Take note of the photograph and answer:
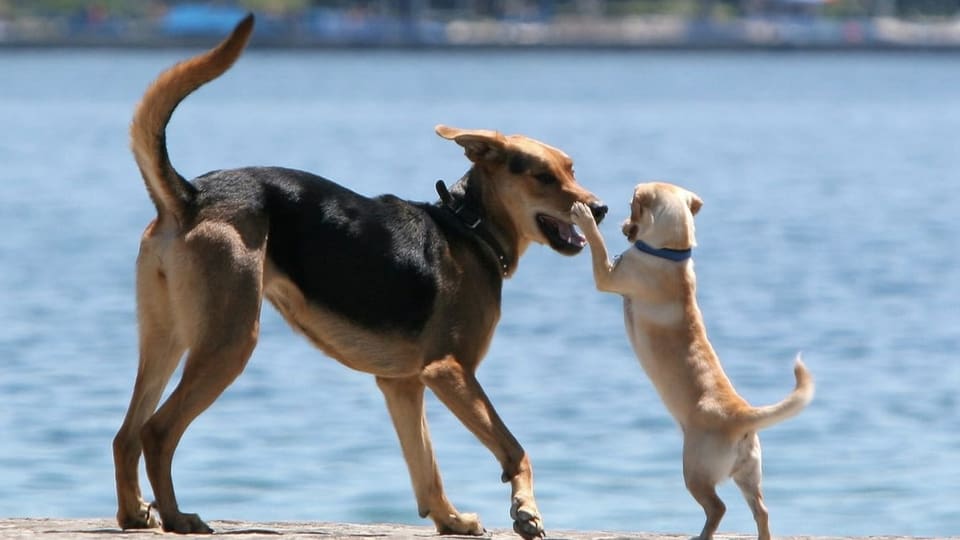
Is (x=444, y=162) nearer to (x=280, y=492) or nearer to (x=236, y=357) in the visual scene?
(x=280, y=492)

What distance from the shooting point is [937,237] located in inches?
1054

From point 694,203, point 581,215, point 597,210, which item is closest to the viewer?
point 694,203

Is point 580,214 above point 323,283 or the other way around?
above

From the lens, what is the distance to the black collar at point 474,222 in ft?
26.1

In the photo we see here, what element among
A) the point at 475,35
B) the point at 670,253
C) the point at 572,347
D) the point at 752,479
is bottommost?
the point at 752,479

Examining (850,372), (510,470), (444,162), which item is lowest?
(510,470)

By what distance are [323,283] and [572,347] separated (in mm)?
9237

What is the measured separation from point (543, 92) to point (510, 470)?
63643 millimetres

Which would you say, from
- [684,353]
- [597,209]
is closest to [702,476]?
[684,353]

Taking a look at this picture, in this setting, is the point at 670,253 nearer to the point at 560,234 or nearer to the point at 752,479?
the point at 560,234

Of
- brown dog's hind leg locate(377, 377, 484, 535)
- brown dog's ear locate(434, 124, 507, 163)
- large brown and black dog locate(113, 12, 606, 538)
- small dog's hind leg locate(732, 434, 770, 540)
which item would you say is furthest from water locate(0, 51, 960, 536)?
small dog's hind leg locate(732, 434, 770, 540)

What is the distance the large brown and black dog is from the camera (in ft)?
23.8

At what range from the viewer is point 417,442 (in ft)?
26.1

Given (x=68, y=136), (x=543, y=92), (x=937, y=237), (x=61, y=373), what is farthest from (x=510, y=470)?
(x=543, y=92)
